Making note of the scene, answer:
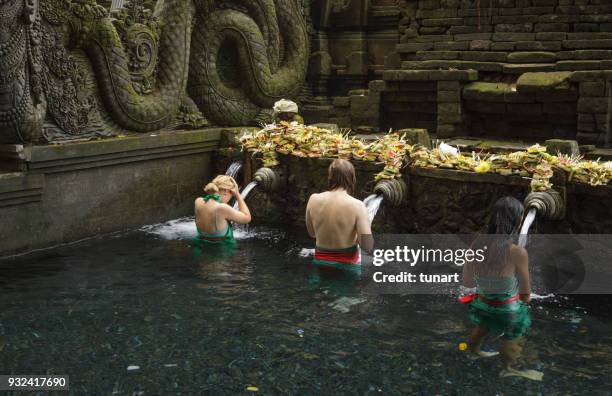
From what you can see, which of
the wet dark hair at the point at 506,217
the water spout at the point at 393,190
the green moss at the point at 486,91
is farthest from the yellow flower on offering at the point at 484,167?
the green moss at the point at 486,91

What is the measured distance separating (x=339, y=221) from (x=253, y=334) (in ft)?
4.91

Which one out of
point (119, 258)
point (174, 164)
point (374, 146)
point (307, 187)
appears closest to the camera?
point (119, 258)

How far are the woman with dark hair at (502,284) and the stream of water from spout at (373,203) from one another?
245 cm

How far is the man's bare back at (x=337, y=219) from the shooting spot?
7324 mm

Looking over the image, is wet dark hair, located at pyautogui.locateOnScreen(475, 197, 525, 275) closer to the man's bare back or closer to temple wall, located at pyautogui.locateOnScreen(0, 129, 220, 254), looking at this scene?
the man's bare back

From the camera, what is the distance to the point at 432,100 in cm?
1263

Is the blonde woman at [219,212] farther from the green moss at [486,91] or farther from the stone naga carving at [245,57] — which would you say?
the green moss at [486,91]

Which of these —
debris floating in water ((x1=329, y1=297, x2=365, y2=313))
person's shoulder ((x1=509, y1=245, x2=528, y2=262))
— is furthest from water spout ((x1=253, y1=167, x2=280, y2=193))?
person's shoulder ((x1=509, y1=245, x2=528, y2=262))

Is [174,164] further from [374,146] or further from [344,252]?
[344,252]

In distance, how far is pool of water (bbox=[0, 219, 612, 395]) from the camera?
5445mm

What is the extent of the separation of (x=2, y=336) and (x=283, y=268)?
2.92m

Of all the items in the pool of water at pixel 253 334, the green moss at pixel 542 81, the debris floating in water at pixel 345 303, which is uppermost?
the green moss at pixel 542 81

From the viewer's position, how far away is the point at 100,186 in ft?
33.7

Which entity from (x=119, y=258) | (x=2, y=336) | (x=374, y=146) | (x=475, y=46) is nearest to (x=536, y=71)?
(x=475, y=46)
